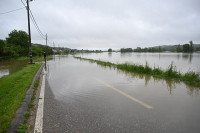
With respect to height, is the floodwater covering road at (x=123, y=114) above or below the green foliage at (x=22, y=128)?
below

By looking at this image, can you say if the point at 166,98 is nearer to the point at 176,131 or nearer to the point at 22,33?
the point at 176,131

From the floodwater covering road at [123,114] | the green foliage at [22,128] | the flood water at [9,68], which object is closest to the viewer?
the green foliage at [22,128]

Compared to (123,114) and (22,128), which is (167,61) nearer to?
(123,114)

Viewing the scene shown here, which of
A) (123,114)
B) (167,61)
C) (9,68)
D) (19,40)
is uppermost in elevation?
(19,40)

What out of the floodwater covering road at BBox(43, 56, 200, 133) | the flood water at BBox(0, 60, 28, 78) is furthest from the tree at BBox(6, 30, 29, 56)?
the floodwater covering road at BBox(43, 56, 200, 133)

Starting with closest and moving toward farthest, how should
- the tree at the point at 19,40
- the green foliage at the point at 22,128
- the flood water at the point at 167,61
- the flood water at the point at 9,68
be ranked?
the green foliage at the point at 22,128
the flood water at the point at 9,68
the flood water at the point at 167,61
the tree at the point at 19,40

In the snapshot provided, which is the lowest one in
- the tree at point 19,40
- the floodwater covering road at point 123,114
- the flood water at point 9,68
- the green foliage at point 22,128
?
the floodwater covering road at point 123,114

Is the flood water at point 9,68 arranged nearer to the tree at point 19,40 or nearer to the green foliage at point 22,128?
the green foliage at point 22,128

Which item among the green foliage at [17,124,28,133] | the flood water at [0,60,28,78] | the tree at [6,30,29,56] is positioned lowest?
the green foliage at [17,124,28,133]

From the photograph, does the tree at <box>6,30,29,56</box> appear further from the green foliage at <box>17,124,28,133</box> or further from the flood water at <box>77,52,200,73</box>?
the green foliage at <box>17,124,28,133</box>

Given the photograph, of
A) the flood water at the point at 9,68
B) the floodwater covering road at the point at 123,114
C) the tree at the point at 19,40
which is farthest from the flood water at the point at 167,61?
the tree at the point at 19,40

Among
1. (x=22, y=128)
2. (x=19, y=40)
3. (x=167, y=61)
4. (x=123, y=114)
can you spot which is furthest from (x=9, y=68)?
(x=19, y=40)

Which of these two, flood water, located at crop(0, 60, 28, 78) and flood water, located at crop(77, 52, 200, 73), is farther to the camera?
flood water, located at crop(77, 52, 200, 73)

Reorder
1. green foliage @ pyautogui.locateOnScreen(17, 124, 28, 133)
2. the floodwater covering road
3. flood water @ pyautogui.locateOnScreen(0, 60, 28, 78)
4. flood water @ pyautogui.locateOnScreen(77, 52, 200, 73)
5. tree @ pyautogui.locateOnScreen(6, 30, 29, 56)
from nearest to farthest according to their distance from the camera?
green foliage @ pyautogui.locateOnScreen(17, 124, 28, 133) < the floodwater covering road < flood water @ pyautogui.locateOnScreen(0, 60, 28, 78) < flood water @ pyautogui.locateOnScreen(77, 52, 200, 73) < tree @ pyautogui.locateOnScreen(6, 30, 29, 56)
